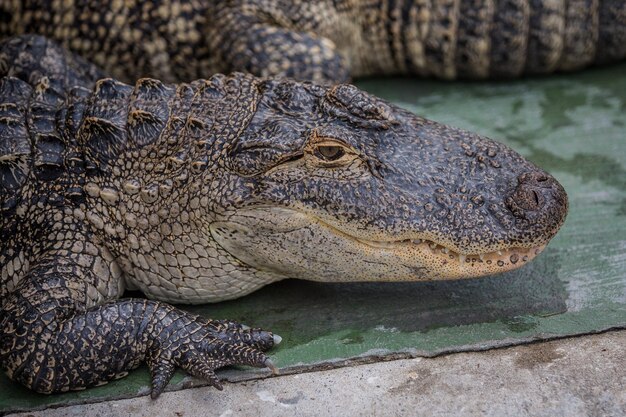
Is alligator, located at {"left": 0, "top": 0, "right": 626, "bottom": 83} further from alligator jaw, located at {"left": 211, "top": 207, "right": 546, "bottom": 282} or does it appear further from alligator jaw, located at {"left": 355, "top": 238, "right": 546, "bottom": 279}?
alligator jaw, located at {"left": 355, "top": 238, "right": 546, "bottom": 279}

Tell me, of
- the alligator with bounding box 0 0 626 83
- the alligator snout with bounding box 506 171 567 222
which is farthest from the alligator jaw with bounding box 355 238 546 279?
the alligator with bounding box 0 0 626 83

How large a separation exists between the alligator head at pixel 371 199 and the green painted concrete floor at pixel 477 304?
225mm

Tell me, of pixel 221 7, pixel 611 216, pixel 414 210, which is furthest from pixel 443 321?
pixel 221 7

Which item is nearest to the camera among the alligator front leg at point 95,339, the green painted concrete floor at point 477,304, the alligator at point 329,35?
the alligator front leg at point 95,339

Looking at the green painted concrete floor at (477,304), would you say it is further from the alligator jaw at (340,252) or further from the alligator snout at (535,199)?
the alligator snout at (535,199)

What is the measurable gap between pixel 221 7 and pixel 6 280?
2017mm

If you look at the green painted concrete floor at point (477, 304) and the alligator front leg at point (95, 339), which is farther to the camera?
the green painted concrete floor at point (477, 304)

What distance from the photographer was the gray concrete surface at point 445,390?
3010 millimetres

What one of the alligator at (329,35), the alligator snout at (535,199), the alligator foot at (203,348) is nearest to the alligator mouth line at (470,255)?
the alligator snout at (535,199)

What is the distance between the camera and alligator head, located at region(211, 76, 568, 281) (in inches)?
128

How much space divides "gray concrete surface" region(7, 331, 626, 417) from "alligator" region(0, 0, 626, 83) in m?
2.05

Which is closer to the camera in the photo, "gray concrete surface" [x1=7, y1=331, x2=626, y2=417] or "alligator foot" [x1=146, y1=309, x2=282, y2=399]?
"gray concrete surface" [x1=7, y1=331, x2=626, y2=417]

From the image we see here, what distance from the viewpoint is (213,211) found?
3.39 m

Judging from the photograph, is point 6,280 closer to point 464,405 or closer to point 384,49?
point 464,405
